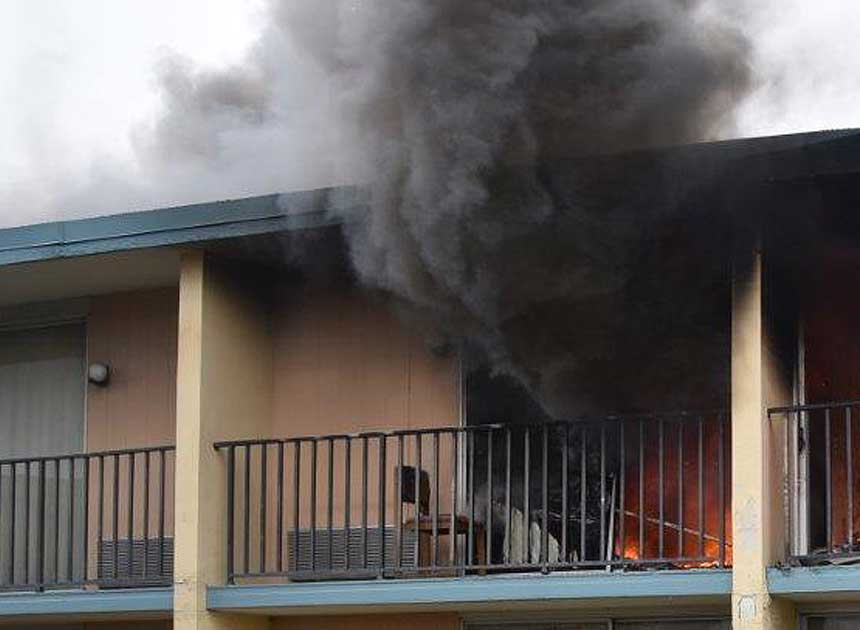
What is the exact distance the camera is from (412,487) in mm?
14039

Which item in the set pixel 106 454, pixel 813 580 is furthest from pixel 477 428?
pixel 106 454

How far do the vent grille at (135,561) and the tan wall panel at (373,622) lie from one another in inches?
35.7

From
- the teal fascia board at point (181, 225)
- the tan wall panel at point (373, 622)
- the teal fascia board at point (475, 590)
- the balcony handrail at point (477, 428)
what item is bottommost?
the tan wall panel at point (373, 622)

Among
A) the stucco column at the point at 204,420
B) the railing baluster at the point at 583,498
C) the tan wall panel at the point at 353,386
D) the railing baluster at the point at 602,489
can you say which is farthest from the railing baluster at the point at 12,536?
the railing baluster at the point at 602,489

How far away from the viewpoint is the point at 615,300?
13.6m

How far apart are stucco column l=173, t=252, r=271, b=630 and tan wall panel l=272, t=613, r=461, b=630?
203mm

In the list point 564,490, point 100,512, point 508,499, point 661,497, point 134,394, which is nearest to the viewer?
point 661,497

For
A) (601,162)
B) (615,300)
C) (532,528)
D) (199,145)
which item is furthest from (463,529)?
(199,145)

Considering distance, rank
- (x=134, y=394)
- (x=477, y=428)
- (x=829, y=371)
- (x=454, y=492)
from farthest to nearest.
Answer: (x=134, y=394) → (x=454, y=492) → (x=829, y=371) → (x=477, y=428)

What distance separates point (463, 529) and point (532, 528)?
18.1 inches

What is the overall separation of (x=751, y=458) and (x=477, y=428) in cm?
194

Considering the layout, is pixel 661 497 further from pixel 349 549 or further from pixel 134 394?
pixel 134 394

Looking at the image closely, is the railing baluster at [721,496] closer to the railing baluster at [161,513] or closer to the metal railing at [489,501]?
the metal railing at [489,501]

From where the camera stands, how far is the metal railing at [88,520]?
48.2 ft
